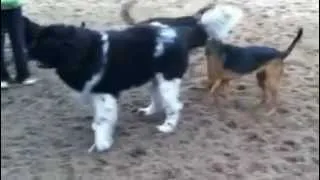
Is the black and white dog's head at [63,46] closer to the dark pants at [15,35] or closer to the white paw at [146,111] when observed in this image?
the dark pants at [15,35]

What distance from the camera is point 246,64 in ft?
11.2

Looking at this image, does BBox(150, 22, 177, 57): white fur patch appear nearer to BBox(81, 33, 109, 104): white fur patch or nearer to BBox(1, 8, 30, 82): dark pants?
BBox(81, 33, 109, 104): white fur patch

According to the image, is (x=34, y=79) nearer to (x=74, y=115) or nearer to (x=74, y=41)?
(x=74, y=115)

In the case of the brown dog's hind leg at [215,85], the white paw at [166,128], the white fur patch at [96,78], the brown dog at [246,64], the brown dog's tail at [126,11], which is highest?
the white fur patch at [96,78]

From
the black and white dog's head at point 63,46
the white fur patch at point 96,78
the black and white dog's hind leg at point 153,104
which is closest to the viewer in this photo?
the black and white dog's head at point 63,46

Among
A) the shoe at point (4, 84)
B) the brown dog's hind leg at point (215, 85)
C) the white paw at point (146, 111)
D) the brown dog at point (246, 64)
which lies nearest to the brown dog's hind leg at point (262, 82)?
the brown dog at point (246, 64)

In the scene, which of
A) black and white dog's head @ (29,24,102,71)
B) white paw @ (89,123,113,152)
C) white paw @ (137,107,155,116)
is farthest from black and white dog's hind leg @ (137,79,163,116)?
black and white dog's head @ (29,24,102,71)

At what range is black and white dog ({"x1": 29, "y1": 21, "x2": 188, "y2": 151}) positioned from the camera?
288cm

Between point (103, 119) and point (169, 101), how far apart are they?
12.9 inches

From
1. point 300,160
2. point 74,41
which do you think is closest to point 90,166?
point 74,41

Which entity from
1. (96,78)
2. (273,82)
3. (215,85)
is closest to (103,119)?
(96,78)

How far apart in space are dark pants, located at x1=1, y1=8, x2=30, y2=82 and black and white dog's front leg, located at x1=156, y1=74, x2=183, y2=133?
0.60 metres

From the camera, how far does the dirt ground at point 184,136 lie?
9.39 feet

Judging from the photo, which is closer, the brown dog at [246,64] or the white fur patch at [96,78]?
the white fur patch at [96,78]
